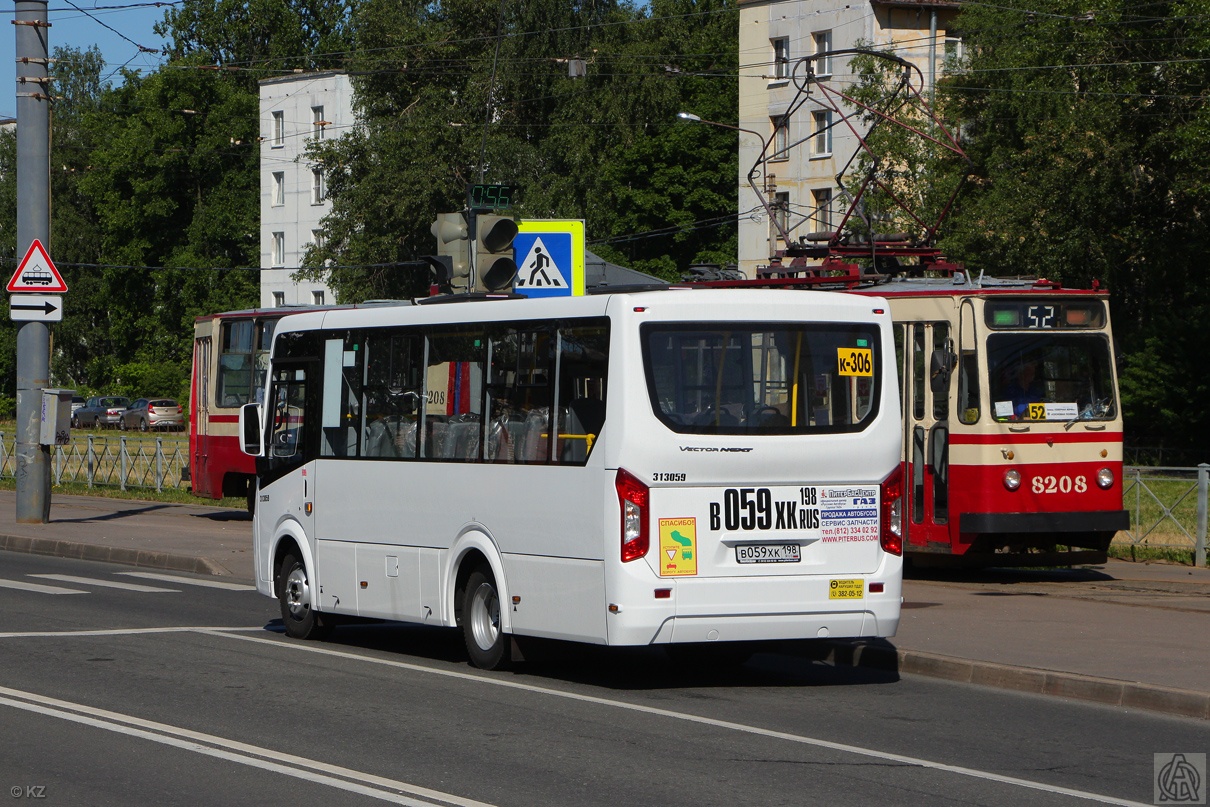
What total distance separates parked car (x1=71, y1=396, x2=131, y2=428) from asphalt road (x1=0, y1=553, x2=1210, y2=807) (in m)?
65.4

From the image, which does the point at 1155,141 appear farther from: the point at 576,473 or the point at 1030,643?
the point at 576,473

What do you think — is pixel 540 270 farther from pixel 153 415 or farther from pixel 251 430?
pixel 153 415

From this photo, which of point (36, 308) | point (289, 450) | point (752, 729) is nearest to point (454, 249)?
point (289, 450)

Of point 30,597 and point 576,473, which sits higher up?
point 576,473

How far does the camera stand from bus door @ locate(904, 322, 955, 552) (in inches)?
684

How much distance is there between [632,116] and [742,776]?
5562 centimetres

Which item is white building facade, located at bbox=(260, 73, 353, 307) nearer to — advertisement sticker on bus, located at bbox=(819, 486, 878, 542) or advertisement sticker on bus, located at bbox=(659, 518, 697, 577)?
advertisement sticker on bus, located at bbox=(819, 486, 878, 542)

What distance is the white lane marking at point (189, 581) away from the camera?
1788 cm

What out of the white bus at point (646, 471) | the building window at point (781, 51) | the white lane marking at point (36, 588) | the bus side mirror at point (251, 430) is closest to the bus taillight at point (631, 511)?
the white bus at point (646, 471)

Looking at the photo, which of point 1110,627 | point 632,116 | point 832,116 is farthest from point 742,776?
point 632,116

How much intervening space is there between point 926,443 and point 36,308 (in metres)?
13.1

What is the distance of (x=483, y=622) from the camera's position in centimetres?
1165

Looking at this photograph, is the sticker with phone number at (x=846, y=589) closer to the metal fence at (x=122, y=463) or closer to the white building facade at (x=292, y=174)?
the metal fence at (x=122, y=463)

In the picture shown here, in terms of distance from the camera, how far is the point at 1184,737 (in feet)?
30.4
